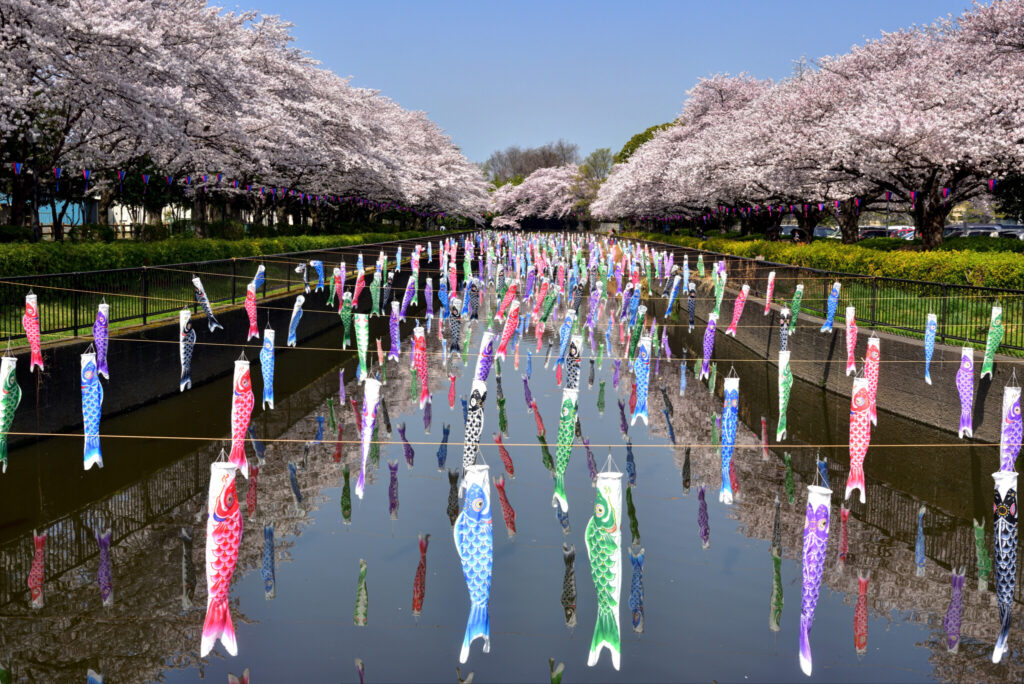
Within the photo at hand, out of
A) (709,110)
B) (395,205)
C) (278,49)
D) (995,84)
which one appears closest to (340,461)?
(995,84)

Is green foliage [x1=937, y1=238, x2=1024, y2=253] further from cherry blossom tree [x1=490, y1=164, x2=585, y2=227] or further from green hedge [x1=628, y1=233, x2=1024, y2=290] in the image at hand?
cherry blossom tree [x1=490, y1=164, x2=585, y2=227]

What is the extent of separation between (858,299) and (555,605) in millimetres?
12721

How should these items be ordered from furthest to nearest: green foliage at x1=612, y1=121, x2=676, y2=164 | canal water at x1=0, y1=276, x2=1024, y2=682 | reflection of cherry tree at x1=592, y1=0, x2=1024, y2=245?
green foliage at x1=612, y1=121, x2=676, y2=164
reflection of cherry tree at x1=592, y1=0, x2=1024, y2=245
canal water at x1=0, y1=276, x2=1024, y2=682

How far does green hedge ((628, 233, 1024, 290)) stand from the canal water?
3.70 meters

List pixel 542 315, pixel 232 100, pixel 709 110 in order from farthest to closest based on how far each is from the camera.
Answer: pixel 709 110 → pixel 232 100 → pixel 542 315

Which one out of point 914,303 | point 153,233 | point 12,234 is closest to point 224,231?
point 153,233

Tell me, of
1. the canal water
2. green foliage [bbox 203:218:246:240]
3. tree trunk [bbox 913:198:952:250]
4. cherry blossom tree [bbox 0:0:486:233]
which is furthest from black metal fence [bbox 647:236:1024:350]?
green foliage [bbox 203:218:246:240]

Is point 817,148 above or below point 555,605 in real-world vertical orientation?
above

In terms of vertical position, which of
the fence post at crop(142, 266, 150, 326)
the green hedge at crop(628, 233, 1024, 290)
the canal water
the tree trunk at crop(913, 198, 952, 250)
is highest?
the tree trunk at crop(913, 198, 952, 250)

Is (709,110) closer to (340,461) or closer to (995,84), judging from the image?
(995,84)

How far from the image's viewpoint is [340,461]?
1253cm

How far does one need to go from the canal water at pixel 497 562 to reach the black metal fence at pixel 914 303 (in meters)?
2.01

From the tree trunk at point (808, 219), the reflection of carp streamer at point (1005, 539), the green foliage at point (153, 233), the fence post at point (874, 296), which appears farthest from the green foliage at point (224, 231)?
the reflection of carp streamer at point (1005, 539)

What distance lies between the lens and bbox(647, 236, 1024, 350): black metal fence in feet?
46.5
